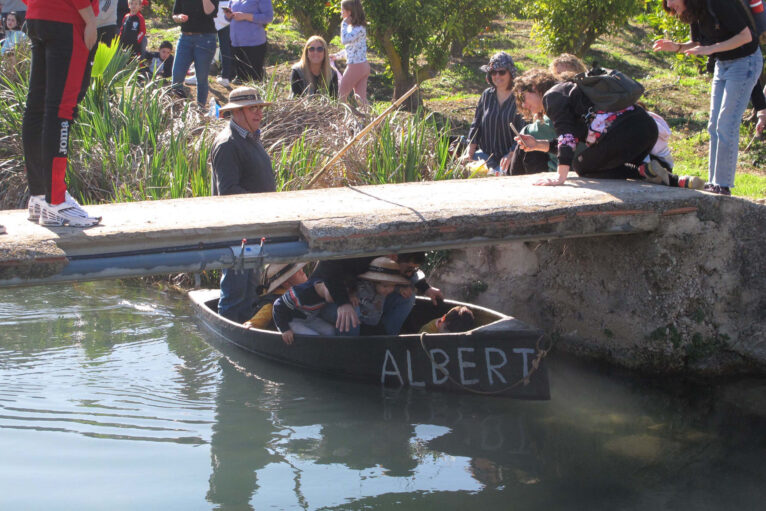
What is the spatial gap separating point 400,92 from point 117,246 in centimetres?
1103

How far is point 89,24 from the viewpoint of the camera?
470 centimetres

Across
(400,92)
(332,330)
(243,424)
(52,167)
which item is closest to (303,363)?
(332,330)

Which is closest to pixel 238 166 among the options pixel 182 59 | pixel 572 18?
pixel 182 59

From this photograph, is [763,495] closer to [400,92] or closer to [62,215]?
[62,215]

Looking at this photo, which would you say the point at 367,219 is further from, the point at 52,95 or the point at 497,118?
the point at 497,118

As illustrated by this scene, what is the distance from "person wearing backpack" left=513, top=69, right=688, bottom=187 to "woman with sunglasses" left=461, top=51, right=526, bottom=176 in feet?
4.14

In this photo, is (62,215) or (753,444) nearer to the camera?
(62,215)

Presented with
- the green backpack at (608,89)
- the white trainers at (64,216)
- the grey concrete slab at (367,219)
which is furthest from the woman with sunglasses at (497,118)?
the white trainers at (64,216)

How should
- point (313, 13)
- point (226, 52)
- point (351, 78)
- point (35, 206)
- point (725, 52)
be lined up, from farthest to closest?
point (313, 13) → point (226, 52) → point (351, 78) → point (725, 52) → point (35, 206)

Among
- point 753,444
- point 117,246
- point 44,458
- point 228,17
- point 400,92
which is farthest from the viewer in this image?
point 400,92

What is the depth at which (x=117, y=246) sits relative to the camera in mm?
4742

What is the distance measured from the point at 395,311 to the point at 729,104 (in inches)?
109

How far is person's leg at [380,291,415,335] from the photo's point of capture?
6629mm

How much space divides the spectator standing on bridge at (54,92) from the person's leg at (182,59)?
254 inches
